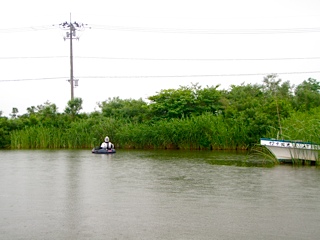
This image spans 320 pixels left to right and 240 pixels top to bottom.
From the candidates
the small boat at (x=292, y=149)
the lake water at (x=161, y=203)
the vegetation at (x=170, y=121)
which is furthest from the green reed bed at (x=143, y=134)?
the lake water at (x=161, y=203)

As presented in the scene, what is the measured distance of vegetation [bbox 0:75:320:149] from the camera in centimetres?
2402

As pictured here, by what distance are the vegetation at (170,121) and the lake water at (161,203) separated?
29.0ft

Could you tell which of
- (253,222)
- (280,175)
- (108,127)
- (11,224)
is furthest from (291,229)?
(108,127)

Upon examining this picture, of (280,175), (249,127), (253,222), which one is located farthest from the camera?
(249,127)

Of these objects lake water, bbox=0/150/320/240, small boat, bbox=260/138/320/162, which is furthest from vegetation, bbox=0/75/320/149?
lake water, bbox=0/150/320/240

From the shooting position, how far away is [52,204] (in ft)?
28.7

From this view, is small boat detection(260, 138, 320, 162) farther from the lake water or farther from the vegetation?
the vegetation

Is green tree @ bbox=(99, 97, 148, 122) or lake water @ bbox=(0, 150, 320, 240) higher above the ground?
green tree @ bbox=(99, 97, 148, 122)

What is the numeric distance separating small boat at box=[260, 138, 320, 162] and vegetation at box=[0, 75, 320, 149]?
4702 millimetres

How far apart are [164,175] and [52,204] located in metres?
4.92

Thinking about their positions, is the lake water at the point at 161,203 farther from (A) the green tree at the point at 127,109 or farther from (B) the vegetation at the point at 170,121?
(A) the green tree at the point at 127,109

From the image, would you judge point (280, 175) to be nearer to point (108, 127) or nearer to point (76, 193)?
point (76, 193)

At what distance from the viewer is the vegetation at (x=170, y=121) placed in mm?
24016

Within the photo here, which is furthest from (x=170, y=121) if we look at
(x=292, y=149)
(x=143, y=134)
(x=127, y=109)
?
(x=292, y=149)
